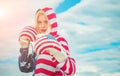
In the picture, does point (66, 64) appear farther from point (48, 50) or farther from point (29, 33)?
point (29, 33)

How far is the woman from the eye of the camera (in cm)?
206

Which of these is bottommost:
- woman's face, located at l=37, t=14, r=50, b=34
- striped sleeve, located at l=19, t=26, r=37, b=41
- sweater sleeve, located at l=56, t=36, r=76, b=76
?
sweater sleeve, located at l=56, t=36, r=76, b=76

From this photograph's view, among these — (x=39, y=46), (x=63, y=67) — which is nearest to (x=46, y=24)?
(x=39, y=46)

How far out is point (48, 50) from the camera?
6.71 feet

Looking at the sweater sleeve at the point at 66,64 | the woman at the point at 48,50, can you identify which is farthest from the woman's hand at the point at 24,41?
the sweater sleeve at the point at 66,64

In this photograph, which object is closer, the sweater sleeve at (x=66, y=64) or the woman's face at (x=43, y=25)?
the sweater sleeve at (x=66, y=64)

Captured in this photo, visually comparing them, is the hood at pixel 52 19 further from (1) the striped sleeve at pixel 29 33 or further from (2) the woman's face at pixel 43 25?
(1) the striped sleeve at pixel 29 33

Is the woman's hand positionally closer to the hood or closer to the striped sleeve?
the striped sleeve

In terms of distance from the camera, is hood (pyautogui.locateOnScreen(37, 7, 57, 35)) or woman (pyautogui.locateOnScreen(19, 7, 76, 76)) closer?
woman (pyautogui.locateOnScreen(19, 7, 76, 76))

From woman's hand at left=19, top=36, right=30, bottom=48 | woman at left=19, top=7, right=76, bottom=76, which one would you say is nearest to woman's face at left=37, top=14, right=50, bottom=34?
woman at left=19, top=7, right=76, bottom=76

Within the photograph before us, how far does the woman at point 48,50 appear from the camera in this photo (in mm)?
2061

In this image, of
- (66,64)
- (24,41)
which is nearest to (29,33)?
(24,41)

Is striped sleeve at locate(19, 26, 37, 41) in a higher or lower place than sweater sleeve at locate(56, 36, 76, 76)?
higher

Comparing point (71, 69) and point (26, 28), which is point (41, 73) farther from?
point (26, 28)
